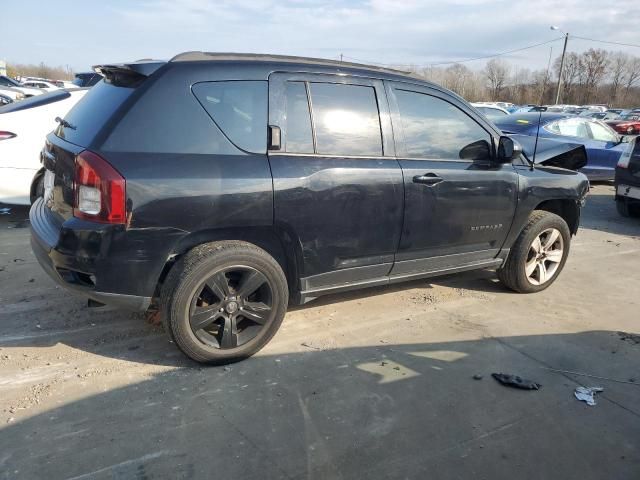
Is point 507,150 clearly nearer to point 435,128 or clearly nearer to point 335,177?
point 435,128

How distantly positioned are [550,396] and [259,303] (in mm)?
1925

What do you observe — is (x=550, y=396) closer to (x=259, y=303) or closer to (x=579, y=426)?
(x=579, y=426)

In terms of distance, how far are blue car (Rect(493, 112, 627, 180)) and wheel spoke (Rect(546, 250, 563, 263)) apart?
550 centimetres

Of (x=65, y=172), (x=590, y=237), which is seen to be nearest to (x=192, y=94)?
(x=65, y=172)

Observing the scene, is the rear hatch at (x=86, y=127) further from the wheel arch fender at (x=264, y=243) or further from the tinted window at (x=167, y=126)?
the wheel arch fender at (x=264, y=243)

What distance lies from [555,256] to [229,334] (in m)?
3.35

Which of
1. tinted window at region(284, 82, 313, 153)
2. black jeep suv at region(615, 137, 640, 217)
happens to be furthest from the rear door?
black jeep suv at region(615, 137, 640, 217)

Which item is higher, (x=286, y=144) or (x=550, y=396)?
(x=286, y=144)

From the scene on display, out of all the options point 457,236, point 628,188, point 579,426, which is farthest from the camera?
point 628,188

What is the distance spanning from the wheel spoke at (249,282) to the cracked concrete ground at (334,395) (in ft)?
1.61

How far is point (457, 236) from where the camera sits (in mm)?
4293

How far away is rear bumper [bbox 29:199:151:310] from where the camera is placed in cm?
305

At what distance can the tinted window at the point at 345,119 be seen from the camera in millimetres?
3590

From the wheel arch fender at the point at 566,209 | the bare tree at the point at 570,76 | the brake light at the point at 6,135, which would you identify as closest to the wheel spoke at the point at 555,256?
the wheel arch fender at the point at 566,209
